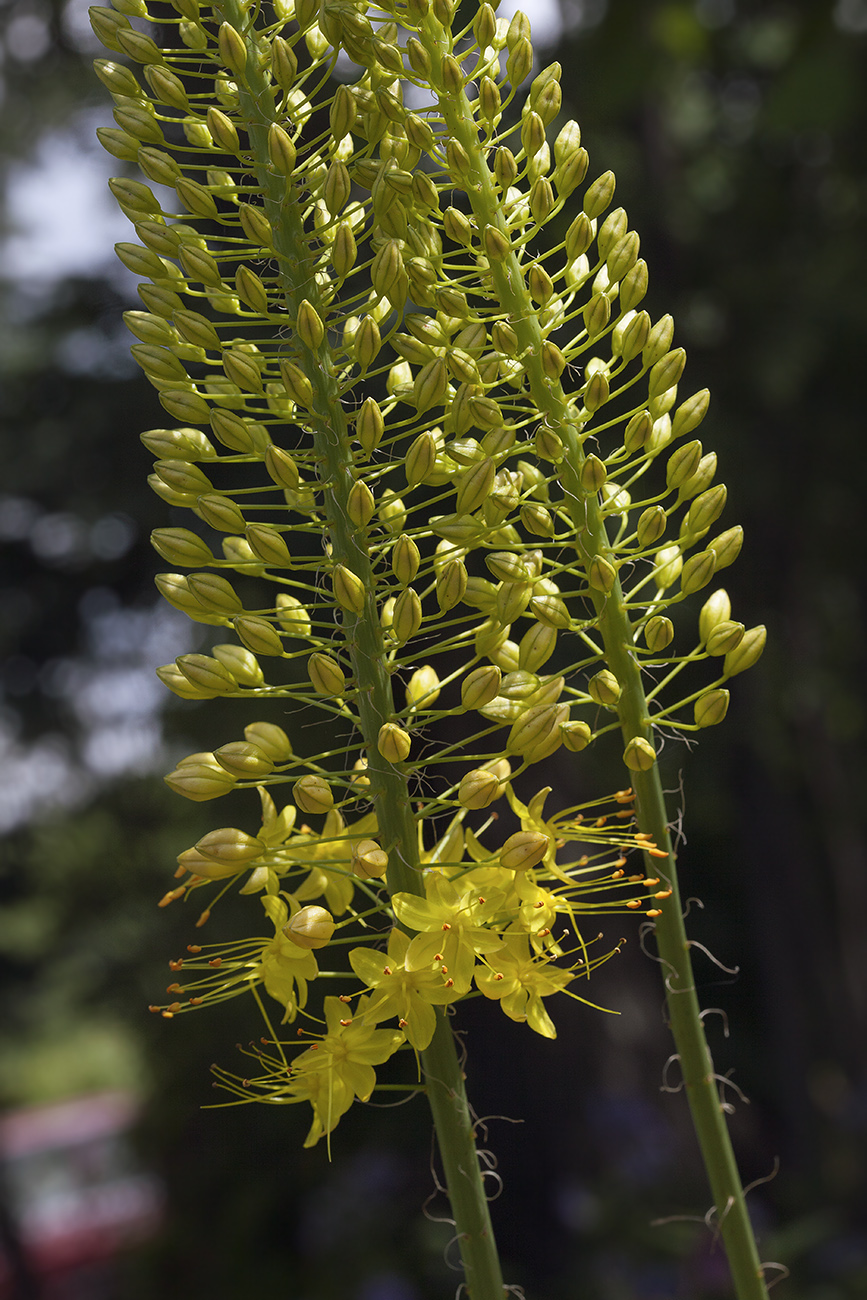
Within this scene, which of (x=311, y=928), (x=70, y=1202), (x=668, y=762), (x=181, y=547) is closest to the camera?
(x=311, y=928)

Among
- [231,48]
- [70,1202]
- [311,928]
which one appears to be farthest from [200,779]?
[70,1202]

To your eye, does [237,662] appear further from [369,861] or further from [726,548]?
[726,548]

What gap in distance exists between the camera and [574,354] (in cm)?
94

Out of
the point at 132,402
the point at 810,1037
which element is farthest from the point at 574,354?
the point at 810,1037

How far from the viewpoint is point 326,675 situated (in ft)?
2.83

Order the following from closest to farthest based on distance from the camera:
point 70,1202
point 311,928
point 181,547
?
point 311,928 < point 181,547 < point 70,1202

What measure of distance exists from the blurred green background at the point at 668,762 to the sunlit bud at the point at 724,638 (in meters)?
1.98

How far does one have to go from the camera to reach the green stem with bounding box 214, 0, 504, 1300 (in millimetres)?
882

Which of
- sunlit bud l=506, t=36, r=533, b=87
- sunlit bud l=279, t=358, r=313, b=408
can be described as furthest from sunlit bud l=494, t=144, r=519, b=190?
sunlit bud l=279, t=358, r=313, b=408

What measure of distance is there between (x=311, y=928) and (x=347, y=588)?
0.28 metres

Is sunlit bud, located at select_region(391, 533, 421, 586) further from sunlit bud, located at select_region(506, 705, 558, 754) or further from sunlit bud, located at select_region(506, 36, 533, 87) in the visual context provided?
sunlit bud, located at select_region(506, 36, 533, 87)

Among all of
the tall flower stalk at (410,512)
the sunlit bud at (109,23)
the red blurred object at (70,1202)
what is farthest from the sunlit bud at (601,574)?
the red blurred object at (70,1202)

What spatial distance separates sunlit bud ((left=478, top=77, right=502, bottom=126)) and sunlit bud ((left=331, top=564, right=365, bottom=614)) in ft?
1.38

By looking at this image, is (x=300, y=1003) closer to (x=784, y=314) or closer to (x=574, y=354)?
(x=574, y=354)
